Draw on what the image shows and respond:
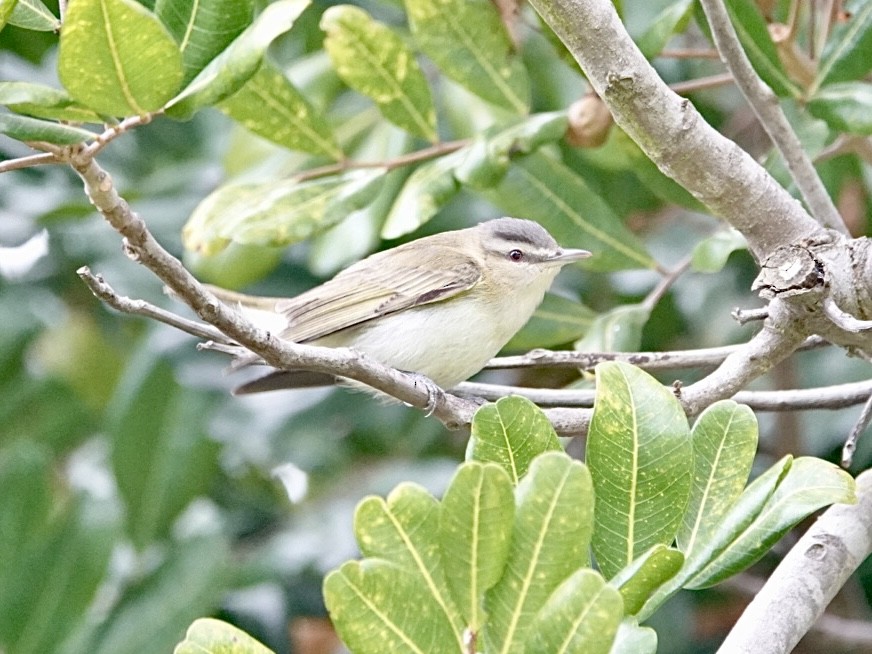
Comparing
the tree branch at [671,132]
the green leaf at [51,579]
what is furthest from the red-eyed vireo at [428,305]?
the tree branch at [671,132]

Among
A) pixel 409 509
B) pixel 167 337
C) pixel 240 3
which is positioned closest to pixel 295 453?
pixel 167 337

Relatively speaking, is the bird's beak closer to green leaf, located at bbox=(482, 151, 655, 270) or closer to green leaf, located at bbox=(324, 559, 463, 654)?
green leaf, located at bbox=(482, 151, 655, 270)

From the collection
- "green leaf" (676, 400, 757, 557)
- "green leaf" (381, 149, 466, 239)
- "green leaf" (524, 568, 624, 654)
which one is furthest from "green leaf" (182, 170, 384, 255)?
"green leaf" (524, 568, 624, 654)

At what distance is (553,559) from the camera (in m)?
1.31

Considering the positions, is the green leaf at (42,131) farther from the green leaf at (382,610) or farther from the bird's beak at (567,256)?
the bird's beak at (567,256)

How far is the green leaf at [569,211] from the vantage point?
9.05 feet

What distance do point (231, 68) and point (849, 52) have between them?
1.37m

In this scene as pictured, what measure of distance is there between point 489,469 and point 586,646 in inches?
8.4

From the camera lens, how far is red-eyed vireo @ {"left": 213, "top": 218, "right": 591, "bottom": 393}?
110 inches

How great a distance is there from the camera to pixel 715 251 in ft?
7.91

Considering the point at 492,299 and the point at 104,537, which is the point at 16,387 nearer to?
the point at 104,537

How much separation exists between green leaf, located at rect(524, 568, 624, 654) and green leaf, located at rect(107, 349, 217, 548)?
250cm

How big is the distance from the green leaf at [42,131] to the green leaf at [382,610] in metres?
0.67

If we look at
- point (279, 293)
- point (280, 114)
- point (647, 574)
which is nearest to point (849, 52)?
point (280, 114)
